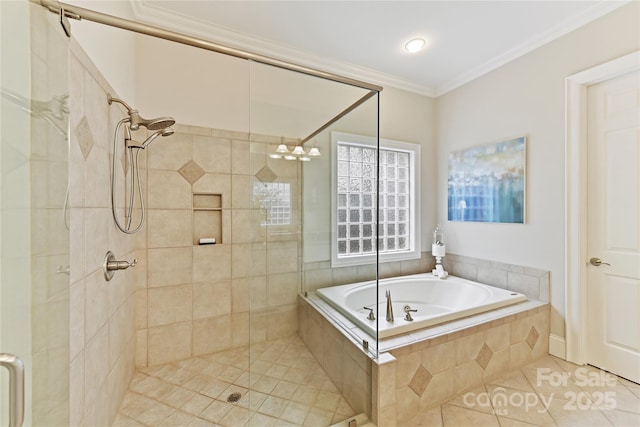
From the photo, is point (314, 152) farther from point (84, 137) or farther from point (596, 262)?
point (596, 262)

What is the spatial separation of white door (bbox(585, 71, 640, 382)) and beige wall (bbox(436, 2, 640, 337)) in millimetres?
175

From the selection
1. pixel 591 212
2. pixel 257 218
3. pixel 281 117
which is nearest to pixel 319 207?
pixel 257 218

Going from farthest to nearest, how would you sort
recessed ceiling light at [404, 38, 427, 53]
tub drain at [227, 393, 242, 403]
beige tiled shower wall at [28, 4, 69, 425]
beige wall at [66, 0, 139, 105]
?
recessed ceiling light at [404, 38, 427, 53] < tub drain at [227, 393, 242, 403] < beige wall at [66, 0, 139, 105] < beige tiled shower wall at [28, 4, 69, 425]

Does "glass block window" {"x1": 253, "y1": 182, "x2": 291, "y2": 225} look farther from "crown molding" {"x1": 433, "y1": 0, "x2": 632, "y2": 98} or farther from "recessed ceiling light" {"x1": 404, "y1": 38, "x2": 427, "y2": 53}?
"crown molding" {"x1": 433, "y1": 0, "x2": 632, "y2": 98}

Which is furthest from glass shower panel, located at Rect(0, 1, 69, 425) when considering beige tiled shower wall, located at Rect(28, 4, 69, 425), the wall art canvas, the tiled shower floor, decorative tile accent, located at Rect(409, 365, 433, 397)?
the wall art canvas

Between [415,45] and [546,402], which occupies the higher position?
[415,45]

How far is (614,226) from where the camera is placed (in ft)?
6.06

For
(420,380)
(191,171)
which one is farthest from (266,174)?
(420,380)

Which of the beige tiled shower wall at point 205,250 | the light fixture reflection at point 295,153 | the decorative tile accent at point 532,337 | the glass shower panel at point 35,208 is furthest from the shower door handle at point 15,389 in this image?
the decorative tile accent at point 532,337

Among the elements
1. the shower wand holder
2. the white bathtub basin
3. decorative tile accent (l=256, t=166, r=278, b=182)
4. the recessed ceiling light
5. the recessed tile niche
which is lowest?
the white bathtub basin

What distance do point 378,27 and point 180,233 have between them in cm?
234

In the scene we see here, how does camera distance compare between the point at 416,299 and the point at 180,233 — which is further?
the point at 416,299

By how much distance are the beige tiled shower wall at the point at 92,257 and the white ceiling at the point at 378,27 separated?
1.07 metres

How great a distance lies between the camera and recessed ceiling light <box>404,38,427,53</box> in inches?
88.2
